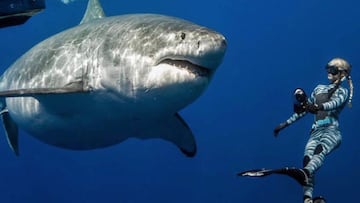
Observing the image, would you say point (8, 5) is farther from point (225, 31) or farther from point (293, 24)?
point (225, 31)

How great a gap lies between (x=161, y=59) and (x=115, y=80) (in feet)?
2.23

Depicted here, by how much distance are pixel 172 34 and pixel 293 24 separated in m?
41.1

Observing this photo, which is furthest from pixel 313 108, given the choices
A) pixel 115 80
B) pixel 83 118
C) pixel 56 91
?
pixel 56 91

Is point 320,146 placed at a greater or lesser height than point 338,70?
lesser

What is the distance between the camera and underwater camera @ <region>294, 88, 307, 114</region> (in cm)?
629

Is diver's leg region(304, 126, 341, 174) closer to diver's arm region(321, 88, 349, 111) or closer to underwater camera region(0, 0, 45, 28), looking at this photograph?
diver's arm region(321, 88, 349, 111)

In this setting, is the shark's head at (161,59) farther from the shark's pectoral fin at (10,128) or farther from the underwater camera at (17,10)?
the shark's pectoral fin at (10,128)

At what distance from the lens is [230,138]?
4038 centimetres

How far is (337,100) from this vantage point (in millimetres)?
6305

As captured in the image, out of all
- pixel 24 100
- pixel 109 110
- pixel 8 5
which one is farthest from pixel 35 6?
pixel 24 100

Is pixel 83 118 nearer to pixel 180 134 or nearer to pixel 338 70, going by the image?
pixel 180 134

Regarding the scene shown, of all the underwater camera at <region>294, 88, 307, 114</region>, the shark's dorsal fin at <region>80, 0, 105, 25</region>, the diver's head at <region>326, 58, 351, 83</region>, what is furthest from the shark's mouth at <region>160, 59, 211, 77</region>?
the shark's dorsal fin at <region>80, 0, 105, 25</region>

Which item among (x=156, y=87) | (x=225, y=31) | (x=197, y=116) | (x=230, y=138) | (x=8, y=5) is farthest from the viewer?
(x=225, y=31)

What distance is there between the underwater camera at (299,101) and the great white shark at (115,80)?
156cm
